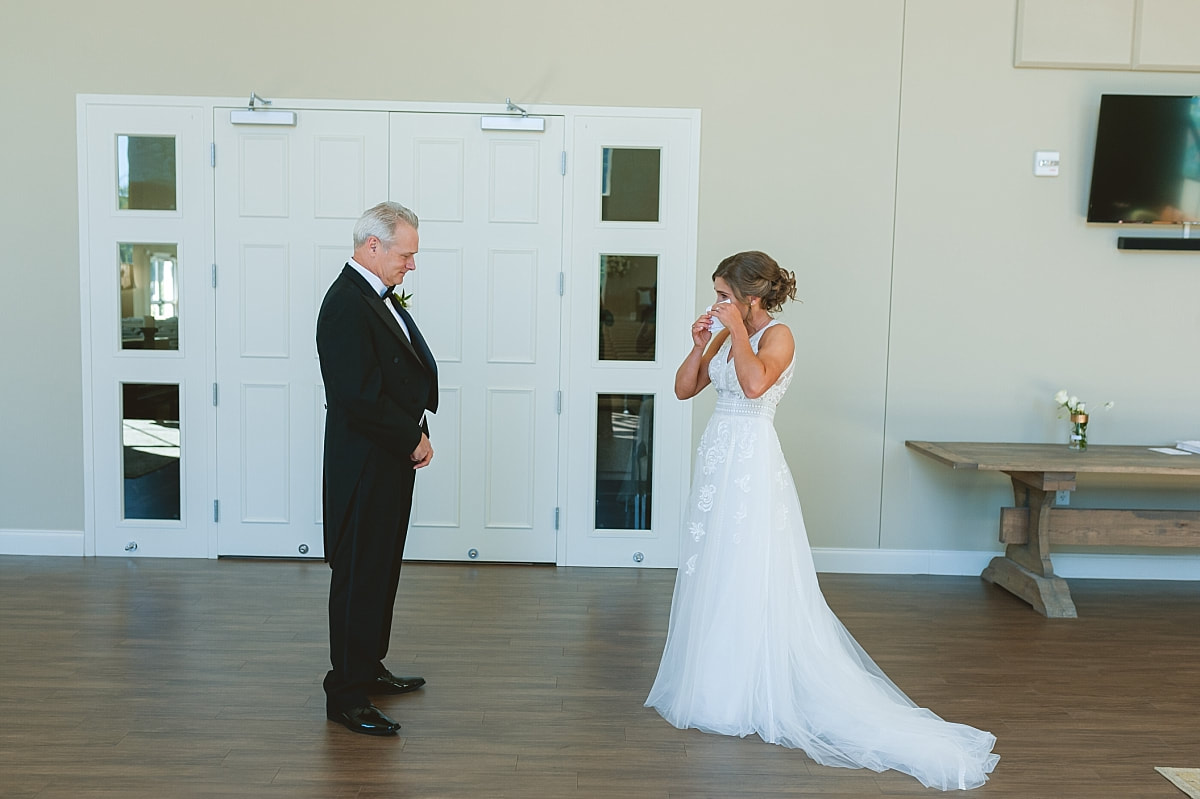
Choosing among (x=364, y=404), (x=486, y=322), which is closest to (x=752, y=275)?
(x=364, y=404)

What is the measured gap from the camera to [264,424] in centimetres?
539

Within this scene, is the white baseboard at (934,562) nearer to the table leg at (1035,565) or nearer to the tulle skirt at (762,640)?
the table leg at (1035,565)

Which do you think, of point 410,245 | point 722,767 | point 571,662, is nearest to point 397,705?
point 571,662

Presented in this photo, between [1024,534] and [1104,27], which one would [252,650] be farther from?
[1104,27]

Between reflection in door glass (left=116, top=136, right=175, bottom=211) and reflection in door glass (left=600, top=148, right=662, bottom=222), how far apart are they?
2362 millimetres

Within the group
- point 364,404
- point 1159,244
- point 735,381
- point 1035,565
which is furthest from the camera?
point 1159,244

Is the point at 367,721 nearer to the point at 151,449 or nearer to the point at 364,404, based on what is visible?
the point at 364,404

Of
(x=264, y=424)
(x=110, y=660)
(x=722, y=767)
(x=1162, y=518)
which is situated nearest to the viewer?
(x=722, y=767)

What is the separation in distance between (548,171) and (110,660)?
3.16 metres

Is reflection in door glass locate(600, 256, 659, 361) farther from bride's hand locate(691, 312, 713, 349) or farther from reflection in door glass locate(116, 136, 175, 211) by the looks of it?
reflection in door glass locate(116, 136, 175, 211)

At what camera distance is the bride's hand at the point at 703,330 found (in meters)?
3.53

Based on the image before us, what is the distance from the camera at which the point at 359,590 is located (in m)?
3.29

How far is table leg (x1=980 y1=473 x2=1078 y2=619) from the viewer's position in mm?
4797

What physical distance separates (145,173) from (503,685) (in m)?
3.52
